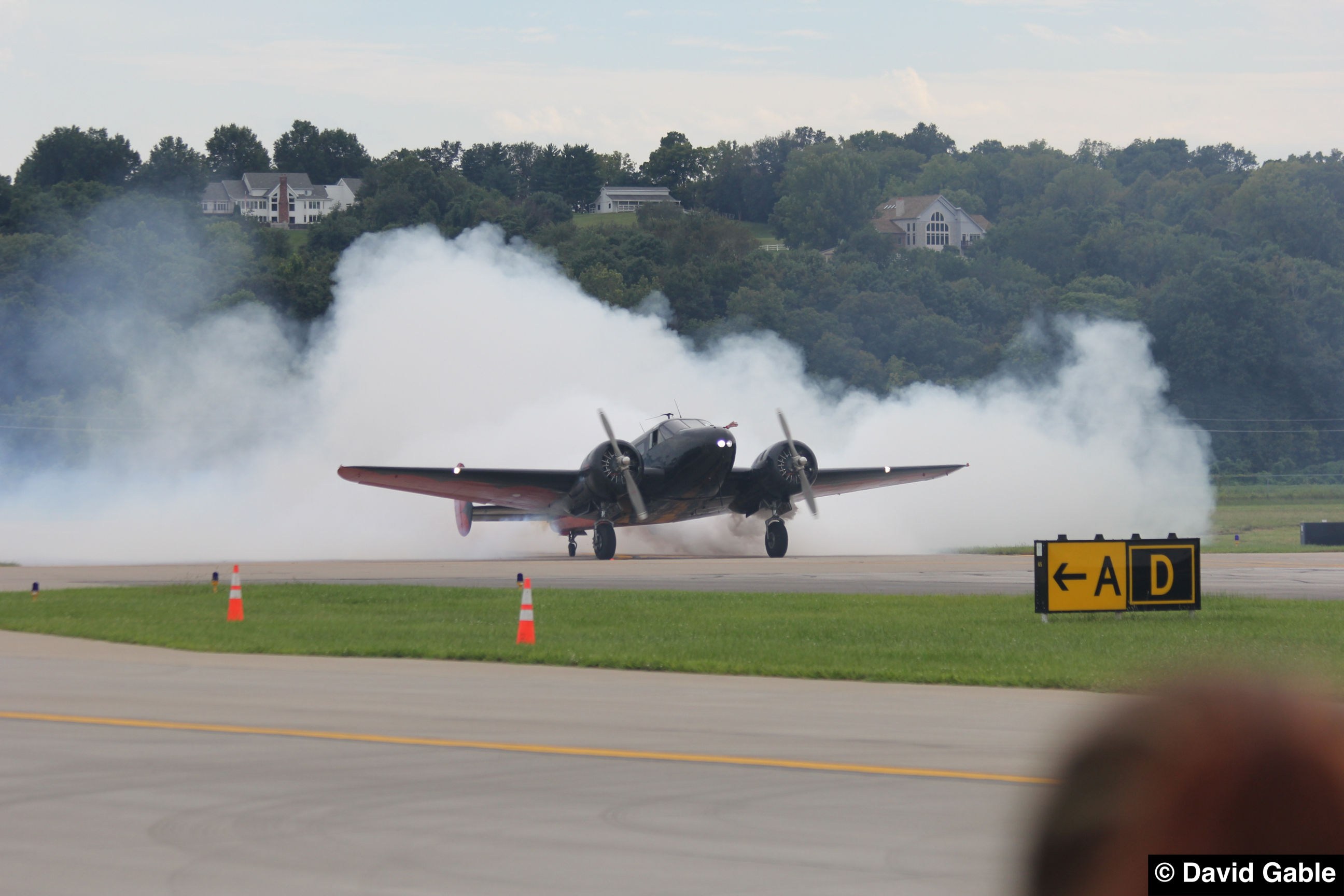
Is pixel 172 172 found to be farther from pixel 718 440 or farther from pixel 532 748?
pixel 532 748

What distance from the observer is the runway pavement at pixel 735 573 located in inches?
1121

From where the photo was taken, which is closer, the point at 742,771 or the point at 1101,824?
the point at 1101,824

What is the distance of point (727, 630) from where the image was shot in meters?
19.8

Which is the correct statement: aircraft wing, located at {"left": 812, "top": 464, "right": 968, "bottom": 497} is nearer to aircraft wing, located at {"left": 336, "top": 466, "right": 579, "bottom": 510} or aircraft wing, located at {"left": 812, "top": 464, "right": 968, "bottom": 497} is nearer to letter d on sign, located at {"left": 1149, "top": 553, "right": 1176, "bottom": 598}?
aircraft wing, located at {"left": 336, "top": 466, "right": 579, "bottom": 510}

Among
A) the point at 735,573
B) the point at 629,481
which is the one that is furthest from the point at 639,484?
the point at 735,573

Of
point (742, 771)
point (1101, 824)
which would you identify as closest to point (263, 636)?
point (742, 771)

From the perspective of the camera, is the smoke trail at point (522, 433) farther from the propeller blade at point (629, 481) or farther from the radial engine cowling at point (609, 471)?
the radial engine cowling at point (609, 471)

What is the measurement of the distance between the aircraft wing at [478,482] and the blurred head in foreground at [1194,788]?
36.6 m

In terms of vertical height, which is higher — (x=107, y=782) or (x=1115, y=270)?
(x=1115, y=270)

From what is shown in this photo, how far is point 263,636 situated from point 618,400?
33.0 metres

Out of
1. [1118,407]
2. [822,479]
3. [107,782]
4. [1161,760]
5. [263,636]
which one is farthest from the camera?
[1118,407]

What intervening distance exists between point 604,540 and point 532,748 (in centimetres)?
2811

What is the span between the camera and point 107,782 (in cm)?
966

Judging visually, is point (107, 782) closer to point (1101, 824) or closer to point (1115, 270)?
point (1101, 824)
